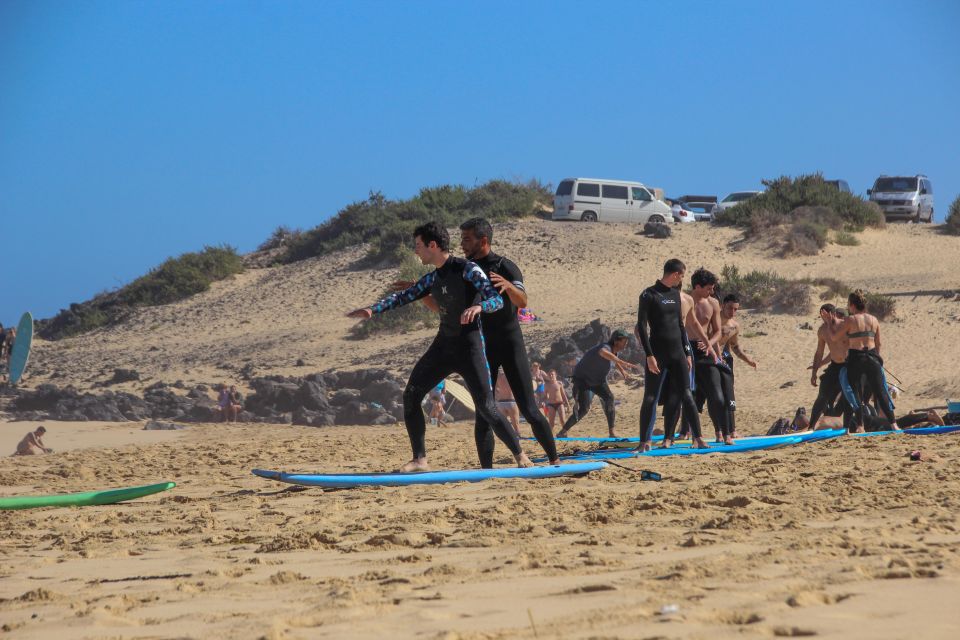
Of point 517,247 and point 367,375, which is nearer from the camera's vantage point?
point 367,375

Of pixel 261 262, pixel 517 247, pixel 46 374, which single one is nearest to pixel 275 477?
pixel 46 374

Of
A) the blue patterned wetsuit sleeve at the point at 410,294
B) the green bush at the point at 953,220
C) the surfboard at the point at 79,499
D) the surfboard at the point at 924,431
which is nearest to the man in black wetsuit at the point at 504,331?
the blue patterned wetsuit sleeve at the point at 410,294

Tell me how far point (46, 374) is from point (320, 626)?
31.4 metres

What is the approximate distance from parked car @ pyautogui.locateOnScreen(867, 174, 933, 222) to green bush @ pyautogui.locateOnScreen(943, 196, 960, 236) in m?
2.29

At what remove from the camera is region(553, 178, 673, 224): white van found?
40.2 metres

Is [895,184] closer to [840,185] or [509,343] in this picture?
[840,185]

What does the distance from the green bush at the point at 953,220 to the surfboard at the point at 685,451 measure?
2699 cm

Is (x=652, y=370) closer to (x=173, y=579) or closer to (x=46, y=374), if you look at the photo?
(x=173, y=579)

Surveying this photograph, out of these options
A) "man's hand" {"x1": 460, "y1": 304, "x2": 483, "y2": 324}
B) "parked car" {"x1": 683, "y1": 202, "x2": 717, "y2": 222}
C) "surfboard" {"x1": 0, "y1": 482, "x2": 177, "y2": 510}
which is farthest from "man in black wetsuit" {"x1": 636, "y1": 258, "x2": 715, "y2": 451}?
"parked car" {"x1": 683, "y1": 202, "x2": 717, "y2": 222}

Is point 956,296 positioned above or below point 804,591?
above

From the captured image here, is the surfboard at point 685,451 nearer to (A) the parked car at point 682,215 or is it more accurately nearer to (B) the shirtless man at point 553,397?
(B) the shirtless man at point 553,397

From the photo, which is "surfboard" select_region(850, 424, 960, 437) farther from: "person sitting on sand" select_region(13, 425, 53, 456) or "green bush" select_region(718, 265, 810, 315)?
"green bush" select_region(718, 265, 810, 315)

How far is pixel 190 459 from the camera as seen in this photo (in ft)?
40.9

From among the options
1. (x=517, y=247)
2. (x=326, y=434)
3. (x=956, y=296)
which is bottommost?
(x=326, y=434)
